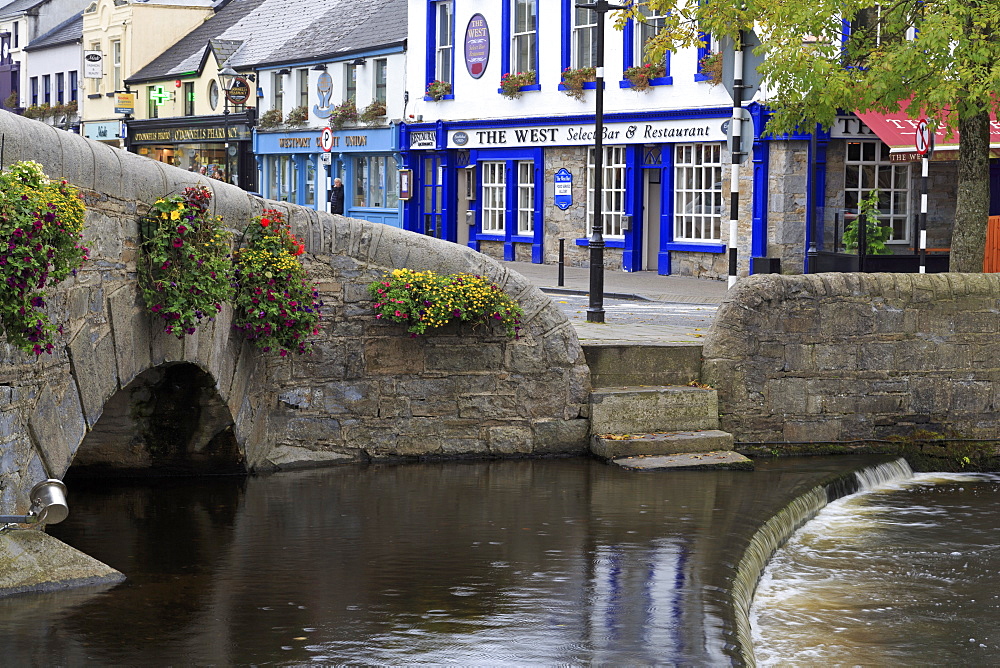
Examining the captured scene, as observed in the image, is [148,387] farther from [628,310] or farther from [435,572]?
[628,310]

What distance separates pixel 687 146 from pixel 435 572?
20.1 meters

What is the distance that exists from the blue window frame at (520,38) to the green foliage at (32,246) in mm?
24468

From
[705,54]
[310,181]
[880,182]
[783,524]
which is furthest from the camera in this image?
[310,181]

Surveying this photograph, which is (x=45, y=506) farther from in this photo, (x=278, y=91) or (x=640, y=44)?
(x=278, y=91)

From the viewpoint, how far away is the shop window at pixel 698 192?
26922 mm

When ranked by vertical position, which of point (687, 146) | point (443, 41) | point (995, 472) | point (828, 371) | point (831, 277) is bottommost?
point (995, 472)

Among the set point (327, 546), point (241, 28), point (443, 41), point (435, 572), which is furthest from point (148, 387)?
point (241, 28)

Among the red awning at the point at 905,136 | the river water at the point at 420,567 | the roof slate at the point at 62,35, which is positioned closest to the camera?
the river water at the point at 420,567

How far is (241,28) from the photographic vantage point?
46.5 metres

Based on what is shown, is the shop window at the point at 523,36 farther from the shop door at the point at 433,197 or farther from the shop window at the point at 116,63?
the shop window at the point at 116,63

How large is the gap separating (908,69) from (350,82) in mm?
25595

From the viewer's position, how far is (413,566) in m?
8.70

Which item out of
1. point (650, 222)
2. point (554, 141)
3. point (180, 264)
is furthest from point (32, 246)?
point (554, 141)

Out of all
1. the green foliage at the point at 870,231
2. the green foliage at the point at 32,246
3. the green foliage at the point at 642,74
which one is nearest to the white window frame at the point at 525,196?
the green foliage at the point at 642,74
